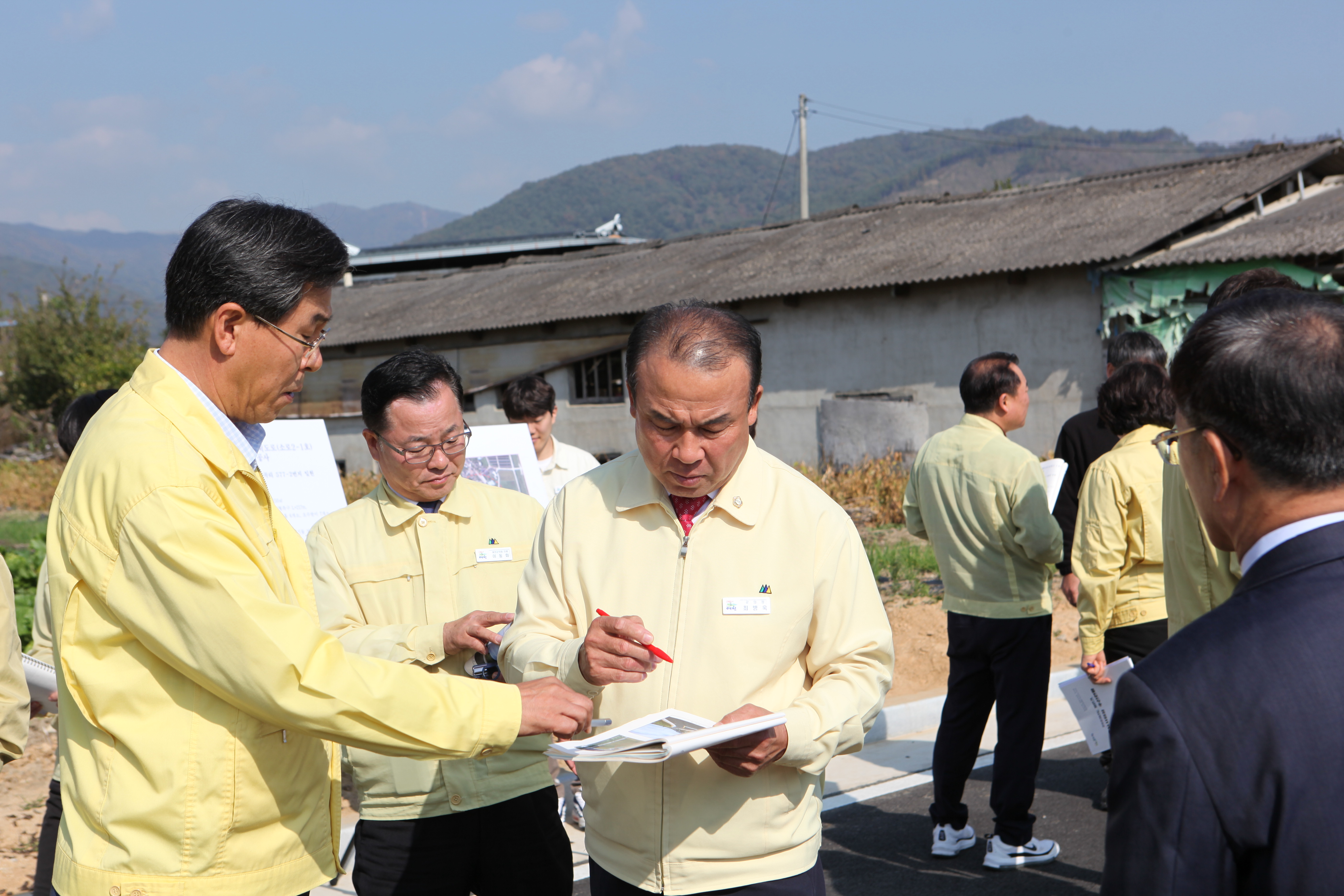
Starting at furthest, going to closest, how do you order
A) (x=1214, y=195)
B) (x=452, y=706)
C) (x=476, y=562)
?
(x=1214, y=195), (x=476, y=562), (x=452, y=706)

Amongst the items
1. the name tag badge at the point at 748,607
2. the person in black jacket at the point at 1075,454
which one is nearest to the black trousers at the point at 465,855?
the name tag badge at the point at 748,607

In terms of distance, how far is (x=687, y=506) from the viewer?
2469 millimetres

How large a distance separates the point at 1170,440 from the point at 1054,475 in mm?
3737

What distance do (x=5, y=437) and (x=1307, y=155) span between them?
3403cm

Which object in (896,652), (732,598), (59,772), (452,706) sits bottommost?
(896,652)

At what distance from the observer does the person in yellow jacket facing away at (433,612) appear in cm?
290

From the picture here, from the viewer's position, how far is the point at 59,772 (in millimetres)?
2746

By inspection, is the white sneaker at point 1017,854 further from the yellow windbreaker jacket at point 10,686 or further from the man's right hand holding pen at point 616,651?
the yellow windbreaker jacket at point 10,686

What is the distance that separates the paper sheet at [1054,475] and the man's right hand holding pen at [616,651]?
355cm

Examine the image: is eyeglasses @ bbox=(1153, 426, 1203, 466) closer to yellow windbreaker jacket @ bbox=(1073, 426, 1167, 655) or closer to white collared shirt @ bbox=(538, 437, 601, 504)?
yellow windbreaker jacket @ bbox=(1073, 426, 1167, 655)

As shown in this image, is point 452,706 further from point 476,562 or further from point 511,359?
point 511,359

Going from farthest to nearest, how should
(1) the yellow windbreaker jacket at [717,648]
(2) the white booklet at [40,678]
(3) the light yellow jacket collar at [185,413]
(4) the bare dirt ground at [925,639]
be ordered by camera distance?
(4) the bare dirt ground at [925,639] → (2) the white booklet at [40,678] → (1) the yellow windbreaker jacket at [717,648] → (3) the light yellow jacket collar at [185,413]

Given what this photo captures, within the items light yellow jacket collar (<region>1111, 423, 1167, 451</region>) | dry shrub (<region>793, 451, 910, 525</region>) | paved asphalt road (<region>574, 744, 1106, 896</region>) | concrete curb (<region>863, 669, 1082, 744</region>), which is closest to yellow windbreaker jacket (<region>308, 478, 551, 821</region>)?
paved asphalt road (<region>574, 744, 1106, 896</region>)

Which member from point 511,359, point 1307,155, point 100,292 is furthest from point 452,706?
point 100,292
